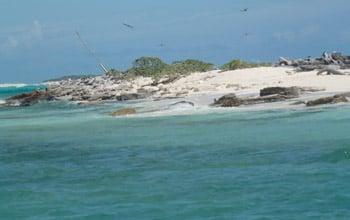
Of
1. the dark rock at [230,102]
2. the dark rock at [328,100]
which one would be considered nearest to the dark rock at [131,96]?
the dark rock at [230,102]

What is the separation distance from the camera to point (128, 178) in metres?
15.6

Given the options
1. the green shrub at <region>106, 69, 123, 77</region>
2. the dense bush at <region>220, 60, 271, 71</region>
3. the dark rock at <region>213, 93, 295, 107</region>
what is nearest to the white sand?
the dark rock at <region>213, 93, 295, 107</region>

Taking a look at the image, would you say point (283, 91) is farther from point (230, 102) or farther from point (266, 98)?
point (230, 102)

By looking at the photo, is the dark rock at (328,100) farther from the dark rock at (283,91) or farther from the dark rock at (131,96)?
the dark rock at (131,96)

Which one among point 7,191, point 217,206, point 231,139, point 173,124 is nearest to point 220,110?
point 173,124

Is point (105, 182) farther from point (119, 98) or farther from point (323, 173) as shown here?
point (119, 98)

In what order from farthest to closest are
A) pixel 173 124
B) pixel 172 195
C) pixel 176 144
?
pixel 173 124
pixel 176 144
pixel 172 195

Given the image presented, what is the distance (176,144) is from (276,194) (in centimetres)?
879

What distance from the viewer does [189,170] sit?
53.0 feet

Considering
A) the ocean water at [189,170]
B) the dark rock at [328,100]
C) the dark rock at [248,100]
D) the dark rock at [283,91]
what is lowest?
the ocean water at [189,170]

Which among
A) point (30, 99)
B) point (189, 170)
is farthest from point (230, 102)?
point (30, 99)

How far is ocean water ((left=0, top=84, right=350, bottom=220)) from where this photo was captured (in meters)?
12.2

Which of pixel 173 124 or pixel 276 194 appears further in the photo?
pixel 173 124

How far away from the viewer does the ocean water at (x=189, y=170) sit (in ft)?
39.9
